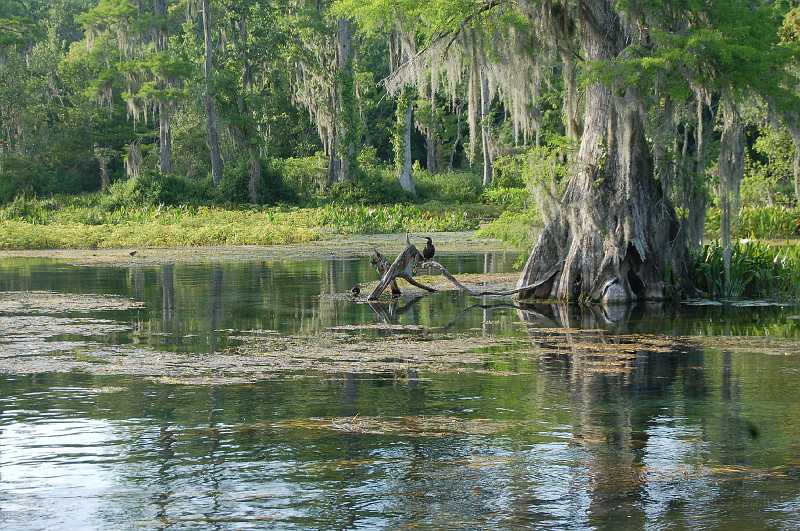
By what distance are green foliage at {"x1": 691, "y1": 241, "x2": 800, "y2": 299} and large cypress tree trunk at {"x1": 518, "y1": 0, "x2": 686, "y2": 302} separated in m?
1.40

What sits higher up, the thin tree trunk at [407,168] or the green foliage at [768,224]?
the thin tree trunk at [407,168]

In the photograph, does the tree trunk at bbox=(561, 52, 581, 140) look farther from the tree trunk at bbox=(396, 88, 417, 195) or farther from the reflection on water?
the tree trunk at bbox=(396, 88, 417, 195)

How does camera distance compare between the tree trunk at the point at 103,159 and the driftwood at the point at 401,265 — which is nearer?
the driftwood at the point at 401,265

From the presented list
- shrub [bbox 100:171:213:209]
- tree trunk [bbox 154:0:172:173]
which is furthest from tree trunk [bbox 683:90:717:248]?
tree trunk [bbox 154:0:172:173]

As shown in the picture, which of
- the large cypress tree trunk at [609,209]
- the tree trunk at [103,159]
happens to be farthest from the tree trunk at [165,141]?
the large cypress tree trunk at [609,209]

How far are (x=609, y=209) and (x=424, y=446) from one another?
1127 centimetres

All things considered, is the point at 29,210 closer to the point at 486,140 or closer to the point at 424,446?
the point at 486,140

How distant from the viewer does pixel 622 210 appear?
20797mm

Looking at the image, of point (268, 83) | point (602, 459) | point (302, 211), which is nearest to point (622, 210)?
point (602, 459)

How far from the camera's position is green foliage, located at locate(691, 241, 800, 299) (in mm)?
22719

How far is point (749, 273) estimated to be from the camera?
23.0 meters

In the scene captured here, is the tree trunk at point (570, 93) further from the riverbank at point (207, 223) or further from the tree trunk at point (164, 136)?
the tree trunk at point (164, 136)

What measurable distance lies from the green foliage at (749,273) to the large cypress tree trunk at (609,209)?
1395mm

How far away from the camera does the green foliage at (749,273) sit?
74.5 feet
